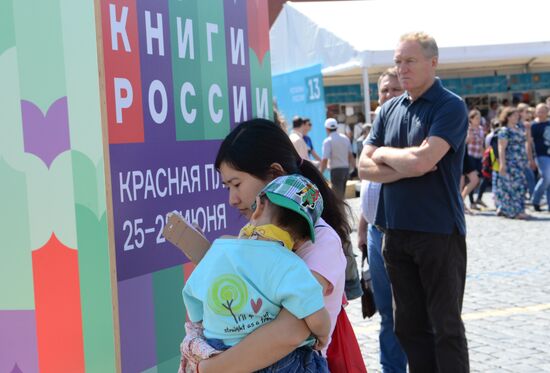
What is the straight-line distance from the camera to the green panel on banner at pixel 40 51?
2.53m

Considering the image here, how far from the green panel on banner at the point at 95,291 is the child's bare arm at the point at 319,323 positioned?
112cm

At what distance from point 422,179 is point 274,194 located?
199cm

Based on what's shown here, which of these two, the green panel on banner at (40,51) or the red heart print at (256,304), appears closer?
the red heart print at (256,304)

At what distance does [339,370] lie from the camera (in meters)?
2.12

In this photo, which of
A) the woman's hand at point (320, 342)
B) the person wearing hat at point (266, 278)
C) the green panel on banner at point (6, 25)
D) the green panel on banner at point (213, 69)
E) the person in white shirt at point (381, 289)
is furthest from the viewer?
the person in white shirt at point (381, 289)

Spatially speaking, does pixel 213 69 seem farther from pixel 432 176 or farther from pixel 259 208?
pixel 259 208

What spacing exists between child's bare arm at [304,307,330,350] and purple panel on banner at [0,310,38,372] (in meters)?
1.21


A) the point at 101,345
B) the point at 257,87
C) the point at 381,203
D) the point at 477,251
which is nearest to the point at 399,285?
the point at 381,203

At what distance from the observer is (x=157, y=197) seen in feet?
9.87

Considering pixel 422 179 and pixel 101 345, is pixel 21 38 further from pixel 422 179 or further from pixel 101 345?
pixel 422 179

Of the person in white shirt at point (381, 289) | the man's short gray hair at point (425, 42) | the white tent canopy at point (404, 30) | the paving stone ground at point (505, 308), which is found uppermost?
the white tent canopy at point (404, 30)

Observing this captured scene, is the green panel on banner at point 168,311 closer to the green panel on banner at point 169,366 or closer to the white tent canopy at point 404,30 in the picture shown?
the green panel on banner at point 169,366

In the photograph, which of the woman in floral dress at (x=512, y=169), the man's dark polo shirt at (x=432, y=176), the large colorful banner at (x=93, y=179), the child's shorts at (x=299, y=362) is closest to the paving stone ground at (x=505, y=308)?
the man's dark polo shirt at (x=432, y=176)

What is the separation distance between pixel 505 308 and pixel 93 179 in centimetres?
458
